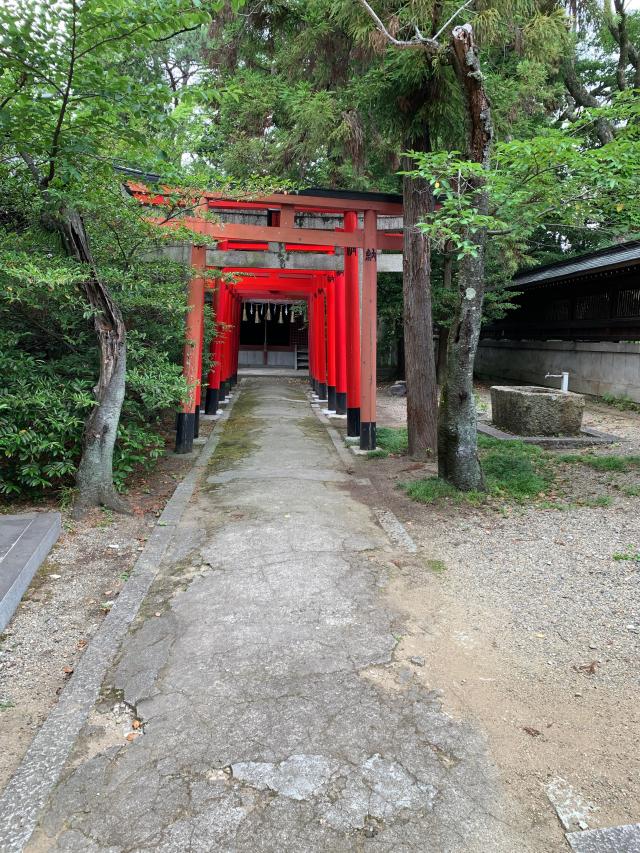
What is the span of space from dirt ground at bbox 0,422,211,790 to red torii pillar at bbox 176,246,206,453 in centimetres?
237

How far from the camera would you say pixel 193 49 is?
1928 cm

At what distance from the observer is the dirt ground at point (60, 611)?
2939 mm

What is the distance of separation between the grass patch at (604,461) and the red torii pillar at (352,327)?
3495 mm

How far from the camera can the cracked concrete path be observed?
214 cm

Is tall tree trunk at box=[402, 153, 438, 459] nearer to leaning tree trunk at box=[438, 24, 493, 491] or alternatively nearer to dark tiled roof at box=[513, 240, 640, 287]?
leaning tree trunk at box=[438, 24, 493, 491]

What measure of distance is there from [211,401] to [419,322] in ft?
19.5

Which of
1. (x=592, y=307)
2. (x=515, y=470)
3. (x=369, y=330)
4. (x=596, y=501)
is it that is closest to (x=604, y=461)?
(x=515, y=470)

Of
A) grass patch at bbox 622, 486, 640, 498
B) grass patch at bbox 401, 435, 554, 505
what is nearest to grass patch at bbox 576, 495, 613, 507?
grass patch at bbox 622, 486, 640, 498

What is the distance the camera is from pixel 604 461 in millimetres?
8078

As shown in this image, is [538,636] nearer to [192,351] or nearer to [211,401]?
[192,351]

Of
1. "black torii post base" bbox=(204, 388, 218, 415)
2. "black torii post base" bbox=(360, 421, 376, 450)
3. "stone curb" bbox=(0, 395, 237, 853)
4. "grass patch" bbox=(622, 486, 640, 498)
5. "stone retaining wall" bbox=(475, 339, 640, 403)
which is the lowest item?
"stone curb" bbox=(0, 395, 237, 853)

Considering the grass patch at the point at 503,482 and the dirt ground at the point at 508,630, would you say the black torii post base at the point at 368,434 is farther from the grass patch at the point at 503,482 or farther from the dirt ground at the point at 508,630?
the dirt ground at the point at 508,630

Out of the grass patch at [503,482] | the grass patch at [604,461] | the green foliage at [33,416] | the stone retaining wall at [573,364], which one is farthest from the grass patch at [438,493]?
the stone retaining wall at [573,364]

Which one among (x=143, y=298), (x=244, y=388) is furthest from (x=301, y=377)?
(x=143, y=298)
